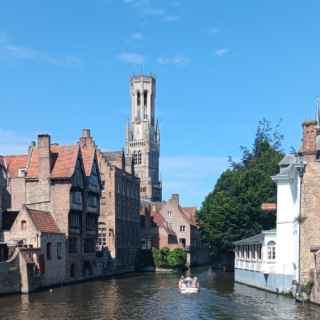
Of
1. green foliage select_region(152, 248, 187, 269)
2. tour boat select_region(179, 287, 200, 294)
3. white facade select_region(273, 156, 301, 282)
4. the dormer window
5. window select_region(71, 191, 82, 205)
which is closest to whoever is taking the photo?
white facade select_region(273, 156, 301, 282)

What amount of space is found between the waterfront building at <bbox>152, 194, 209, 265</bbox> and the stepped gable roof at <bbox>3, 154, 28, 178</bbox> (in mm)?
36262

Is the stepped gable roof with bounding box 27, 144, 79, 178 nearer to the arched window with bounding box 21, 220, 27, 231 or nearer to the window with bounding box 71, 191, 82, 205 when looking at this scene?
the window with bounding box 71, 191, 82, 205

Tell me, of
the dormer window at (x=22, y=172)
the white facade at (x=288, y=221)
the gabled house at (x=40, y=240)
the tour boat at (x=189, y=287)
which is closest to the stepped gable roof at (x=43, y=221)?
the gabled house at (x=40, y=240)

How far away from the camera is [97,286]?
204ft

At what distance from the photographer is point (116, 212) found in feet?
290

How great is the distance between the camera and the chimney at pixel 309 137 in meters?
47.8

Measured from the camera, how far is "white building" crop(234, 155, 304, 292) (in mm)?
47287

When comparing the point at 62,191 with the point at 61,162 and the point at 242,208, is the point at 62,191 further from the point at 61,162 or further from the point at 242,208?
the point at 242,208

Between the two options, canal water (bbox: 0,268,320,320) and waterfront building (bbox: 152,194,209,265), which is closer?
Result: canal water (bbox: 0,268,320,320)

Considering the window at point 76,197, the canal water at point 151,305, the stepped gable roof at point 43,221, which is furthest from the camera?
the window at point 76,197

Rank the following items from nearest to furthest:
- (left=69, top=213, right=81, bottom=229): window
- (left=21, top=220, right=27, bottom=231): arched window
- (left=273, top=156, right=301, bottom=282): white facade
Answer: (left=273, top=156, right=301, bottom=282): white facade
(left=21, top=220, right=27, bottom=231): arched window
(left=69, top=213, right=81, bottom=229): window

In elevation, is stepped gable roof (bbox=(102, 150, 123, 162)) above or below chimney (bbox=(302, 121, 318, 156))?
above

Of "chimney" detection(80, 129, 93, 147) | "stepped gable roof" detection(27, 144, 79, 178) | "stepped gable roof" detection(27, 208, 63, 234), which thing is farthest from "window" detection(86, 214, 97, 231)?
"chimney" detection(80, 129, 93, 147)

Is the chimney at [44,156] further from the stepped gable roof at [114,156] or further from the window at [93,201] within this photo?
the stepped gable roof at [114,156]
